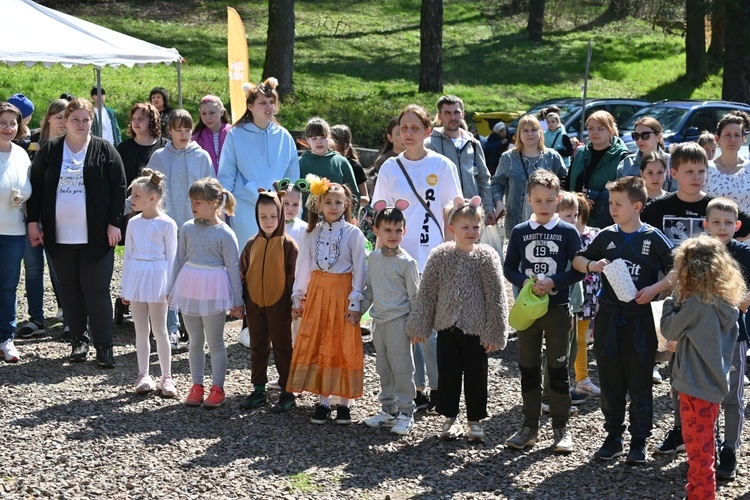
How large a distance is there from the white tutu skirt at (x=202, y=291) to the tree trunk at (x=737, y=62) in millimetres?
22018

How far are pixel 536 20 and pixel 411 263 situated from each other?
32.1 m

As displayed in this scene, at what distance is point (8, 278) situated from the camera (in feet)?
26.2

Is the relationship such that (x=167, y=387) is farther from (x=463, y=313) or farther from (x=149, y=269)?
(x=463, y=313)

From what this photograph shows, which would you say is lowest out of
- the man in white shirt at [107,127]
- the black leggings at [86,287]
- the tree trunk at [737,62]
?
the black leggings at [86,287]

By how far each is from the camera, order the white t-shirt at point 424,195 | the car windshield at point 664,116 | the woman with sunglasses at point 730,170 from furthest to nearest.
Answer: the car windshield at point 664,116 → the woman with sunglasses at point 730,170 → the white t-shirt at point 424,195

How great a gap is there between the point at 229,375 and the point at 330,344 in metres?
1.45

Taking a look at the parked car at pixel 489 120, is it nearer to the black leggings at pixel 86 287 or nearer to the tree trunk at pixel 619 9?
the black leggings at pixel 86 287

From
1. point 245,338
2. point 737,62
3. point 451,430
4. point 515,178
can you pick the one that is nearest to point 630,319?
point 451,430

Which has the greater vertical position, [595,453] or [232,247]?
[232,247]

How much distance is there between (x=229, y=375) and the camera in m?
7.50

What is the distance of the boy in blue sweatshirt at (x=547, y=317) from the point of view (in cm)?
584

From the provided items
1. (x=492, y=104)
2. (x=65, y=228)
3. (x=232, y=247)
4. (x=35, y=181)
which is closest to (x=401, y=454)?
(x=232, y=247)

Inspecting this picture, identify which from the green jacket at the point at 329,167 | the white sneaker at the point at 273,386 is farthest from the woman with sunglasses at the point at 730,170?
the white sneaker at the point at 273,386

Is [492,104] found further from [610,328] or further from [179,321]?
[610,328]
